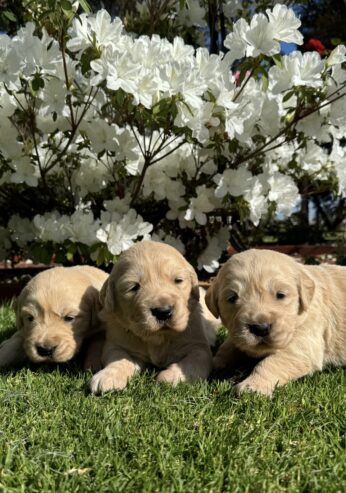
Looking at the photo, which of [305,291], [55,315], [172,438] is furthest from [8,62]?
[172,438]

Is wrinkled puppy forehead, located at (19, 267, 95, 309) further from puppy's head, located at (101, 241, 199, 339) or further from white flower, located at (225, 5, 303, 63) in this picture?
white flower, located at (225, 5, 303, 63)

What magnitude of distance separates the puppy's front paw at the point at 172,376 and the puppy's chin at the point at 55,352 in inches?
22.1

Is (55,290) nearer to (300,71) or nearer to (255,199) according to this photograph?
(255,199)

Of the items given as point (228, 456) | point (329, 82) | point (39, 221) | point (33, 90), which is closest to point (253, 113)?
point (329, 82)

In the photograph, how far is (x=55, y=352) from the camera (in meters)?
3.17

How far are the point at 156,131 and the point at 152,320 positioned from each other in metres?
2.08

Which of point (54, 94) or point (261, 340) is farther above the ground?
point (54, 94)

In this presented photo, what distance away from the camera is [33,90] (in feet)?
12.5

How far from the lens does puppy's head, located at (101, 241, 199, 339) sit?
298 cm

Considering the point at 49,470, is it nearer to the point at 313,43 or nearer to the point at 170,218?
the point at 170,218


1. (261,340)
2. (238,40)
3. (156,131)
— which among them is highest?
(238,40)

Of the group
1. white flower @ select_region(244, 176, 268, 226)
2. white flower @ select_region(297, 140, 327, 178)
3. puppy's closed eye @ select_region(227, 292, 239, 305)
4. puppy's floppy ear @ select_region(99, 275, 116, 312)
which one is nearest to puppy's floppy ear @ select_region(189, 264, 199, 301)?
puppy's closed eye @ select_region(227, 292, 239, 305)

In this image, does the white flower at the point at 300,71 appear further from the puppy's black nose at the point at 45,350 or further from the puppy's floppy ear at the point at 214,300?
the puppy's black nose at the point at 45,350

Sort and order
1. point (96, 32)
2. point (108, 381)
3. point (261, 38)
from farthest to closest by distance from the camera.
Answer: point (261, 38), point (96, 32), point (108, 381)
